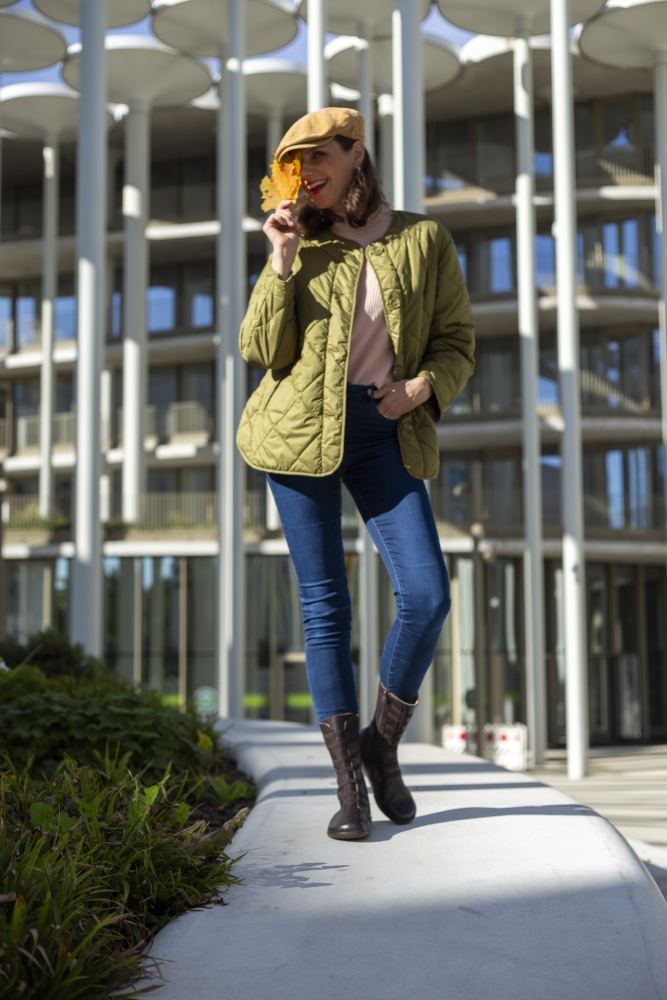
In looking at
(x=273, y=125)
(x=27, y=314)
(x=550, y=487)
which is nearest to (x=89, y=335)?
(x=550, y=487)

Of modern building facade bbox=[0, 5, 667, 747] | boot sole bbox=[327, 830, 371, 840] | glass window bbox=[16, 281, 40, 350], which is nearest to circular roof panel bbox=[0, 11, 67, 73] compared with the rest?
modern building facade bbox=[0, 5, 667, 747]

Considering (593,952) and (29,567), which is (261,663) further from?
(593,952)

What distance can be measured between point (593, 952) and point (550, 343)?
29.6 metres

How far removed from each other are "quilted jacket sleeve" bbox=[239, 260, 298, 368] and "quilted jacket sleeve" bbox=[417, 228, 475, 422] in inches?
15.7

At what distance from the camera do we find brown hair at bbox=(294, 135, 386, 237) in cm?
325

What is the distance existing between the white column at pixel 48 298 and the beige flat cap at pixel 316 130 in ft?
93.5

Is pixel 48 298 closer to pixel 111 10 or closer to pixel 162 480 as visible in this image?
pixel 162 480

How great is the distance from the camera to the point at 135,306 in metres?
29.8

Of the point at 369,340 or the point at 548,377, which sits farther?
the point at 548,377

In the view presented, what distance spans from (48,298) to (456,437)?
11.6m

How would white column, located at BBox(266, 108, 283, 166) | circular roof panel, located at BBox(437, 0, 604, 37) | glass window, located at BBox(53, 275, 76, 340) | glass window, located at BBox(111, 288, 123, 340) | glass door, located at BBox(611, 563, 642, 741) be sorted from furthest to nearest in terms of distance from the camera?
glass window, located at BBox(53, 275, 76, 340) → glass window, located at BBox(111, 288, 123, 340) → white column, located at BBox(266, 108, 283, 166) → glass door, located at BBox(611, 563, 642, 741) → circular roof panel, located at BBox(437, 0, 604, 37)

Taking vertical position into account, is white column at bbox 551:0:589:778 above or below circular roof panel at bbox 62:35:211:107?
below

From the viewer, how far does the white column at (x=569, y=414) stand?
20.6m

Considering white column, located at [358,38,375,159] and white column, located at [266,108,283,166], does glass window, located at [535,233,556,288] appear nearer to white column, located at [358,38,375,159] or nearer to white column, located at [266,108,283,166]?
white column, located at [266,108,283,166]
